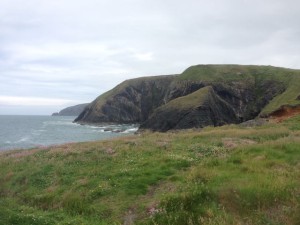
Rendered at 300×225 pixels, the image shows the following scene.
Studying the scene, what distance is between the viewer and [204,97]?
90.9 m

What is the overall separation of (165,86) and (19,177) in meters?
131

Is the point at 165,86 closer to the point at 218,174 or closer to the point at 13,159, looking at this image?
the point at 13,159

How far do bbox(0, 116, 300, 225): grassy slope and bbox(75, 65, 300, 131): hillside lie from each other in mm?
47697

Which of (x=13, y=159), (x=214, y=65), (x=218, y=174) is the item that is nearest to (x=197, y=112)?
(x=214, y=65)

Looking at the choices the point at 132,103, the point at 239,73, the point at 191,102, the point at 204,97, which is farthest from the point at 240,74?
the point at 132,103

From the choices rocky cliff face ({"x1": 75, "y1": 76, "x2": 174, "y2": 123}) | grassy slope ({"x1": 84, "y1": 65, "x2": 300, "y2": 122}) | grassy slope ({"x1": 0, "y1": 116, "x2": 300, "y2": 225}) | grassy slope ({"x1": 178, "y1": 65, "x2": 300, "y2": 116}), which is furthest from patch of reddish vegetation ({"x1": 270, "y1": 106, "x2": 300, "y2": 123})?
rocky cliff face ({"x1": 75, "y1": 76, "x2": 174, "y2": 123})

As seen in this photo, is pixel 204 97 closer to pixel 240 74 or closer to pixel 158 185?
pixel 240 74

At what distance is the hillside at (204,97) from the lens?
8494 cm

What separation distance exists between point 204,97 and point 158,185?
75.5m

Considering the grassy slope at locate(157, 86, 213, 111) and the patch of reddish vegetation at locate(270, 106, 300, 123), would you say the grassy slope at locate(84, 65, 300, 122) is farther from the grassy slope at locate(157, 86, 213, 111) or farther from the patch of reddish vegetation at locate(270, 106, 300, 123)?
the patch of reddish vegetation at locate(270, 106, 300, 123)

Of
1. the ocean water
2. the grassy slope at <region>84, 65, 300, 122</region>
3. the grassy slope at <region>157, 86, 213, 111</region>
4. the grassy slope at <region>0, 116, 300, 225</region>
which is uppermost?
the grassy slope at <region>84, 65, 300, 122</region>

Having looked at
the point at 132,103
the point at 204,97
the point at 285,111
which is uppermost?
the point at 132,103

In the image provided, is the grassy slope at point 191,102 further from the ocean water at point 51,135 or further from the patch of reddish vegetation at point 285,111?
the patch of reddish vegetation at point 285,111

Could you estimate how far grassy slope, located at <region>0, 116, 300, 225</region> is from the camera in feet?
41.9
